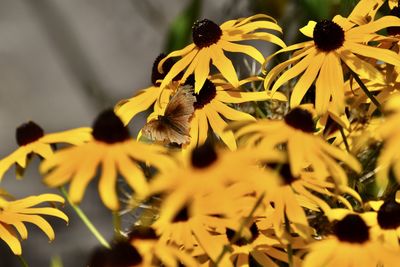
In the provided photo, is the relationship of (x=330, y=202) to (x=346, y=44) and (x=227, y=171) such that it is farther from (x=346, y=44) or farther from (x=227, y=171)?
(x=227, y=171)

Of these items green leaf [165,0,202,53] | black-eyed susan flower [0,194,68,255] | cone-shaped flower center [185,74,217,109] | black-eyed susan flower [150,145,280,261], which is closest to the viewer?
black-eyed susan flower [150,145,280,261]

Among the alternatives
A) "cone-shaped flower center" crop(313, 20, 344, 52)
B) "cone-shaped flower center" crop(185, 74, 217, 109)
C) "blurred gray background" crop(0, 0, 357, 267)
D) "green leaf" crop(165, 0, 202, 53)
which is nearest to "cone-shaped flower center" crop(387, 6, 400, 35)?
"cone-shaped flower center" crop(313, 20, 344, 52)

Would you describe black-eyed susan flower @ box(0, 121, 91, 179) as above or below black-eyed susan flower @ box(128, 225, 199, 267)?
above

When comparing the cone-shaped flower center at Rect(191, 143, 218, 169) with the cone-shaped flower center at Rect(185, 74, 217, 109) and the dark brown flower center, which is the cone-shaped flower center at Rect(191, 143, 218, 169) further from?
the cone-shaped flower center at Rect(185, 74, 217, 109)

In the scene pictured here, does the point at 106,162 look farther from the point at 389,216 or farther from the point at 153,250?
the point at 389,216

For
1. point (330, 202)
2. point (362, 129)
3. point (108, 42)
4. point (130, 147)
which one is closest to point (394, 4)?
point (362, 129)

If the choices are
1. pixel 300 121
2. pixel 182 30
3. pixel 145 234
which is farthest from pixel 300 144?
pixel 182 30
